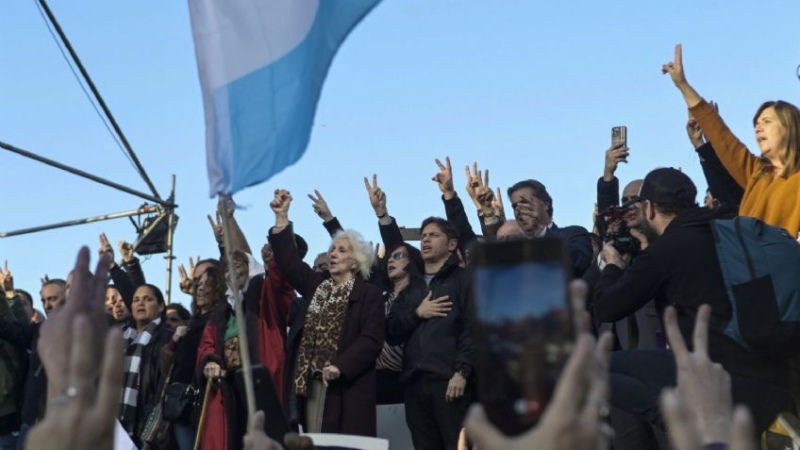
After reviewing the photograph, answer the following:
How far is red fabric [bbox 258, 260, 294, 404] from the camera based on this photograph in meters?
8.94

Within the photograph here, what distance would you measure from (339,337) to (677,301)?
3118 millimetres

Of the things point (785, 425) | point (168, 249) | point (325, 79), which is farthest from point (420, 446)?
point (168, 249)

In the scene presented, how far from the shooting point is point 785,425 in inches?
227

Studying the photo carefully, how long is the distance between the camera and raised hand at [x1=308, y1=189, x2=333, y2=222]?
330 cm

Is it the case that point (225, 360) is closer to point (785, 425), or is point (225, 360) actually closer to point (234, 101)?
point (785, 425)

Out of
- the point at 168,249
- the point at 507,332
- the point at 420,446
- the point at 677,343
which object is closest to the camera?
the point at 507,332

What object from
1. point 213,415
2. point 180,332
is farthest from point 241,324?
point 180,332

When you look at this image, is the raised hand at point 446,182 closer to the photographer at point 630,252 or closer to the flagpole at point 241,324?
the photographer at point 630,252

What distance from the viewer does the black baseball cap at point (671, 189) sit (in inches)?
240

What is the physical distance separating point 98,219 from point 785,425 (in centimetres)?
1747

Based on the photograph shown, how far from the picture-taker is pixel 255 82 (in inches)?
169

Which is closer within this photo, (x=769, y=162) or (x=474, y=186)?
(x=769, y=162)

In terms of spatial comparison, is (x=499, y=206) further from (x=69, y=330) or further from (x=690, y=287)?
(x=69, y=330)

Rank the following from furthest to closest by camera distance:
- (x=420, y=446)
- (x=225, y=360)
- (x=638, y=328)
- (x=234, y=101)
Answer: (x=225, y=360)
(x=420, y=446)
(x=638, y=328)
(x=234, y=101)
